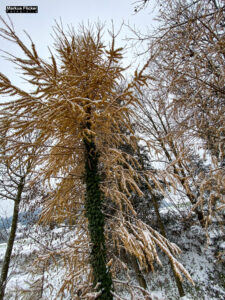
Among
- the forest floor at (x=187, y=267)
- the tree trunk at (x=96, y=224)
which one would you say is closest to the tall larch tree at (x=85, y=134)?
the tree trunk at (x=96, y=224)

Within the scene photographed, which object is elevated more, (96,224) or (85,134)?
(85,134)

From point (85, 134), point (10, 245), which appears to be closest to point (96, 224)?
point (85, 134)

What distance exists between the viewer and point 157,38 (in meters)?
2.95

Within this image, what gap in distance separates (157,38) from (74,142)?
2.40m

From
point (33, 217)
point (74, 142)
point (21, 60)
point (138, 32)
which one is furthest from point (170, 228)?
point (21, 60)

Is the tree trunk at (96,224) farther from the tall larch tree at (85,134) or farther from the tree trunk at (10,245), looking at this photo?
the tree trunk at (10,245)

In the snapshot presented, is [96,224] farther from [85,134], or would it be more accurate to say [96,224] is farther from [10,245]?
[10,245]

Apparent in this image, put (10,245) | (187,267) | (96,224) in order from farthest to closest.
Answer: (187,267) < (10,245) < (96,224)

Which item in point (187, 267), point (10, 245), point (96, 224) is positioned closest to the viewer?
point (96, 224)

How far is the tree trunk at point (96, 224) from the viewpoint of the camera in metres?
2.03

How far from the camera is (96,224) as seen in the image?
2.28 m

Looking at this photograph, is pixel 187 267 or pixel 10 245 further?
pixel 187 267

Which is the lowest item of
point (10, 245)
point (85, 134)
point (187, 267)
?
point (187, 267)

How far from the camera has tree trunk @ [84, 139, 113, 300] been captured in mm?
2031
